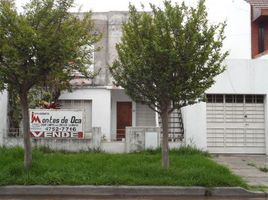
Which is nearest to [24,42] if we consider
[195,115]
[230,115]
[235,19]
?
[195,115]

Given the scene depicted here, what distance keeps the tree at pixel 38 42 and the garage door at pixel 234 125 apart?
24.8 feet

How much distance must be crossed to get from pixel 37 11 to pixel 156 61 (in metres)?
3.25

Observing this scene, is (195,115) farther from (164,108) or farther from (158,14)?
(158,14)

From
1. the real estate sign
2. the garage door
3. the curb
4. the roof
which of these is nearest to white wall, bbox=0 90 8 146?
the real estate sign

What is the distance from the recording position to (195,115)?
57.6 feet

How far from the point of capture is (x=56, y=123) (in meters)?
16.3

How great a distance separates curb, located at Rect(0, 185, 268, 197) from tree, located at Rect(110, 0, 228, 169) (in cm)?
239

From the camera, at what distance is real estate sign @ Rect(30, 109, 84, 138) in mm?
16188

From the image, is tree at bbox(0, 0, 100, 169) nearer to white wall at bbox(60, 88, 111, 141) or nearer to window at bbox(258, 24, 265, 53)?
white wall at bbox(60, 88, 111, 141)

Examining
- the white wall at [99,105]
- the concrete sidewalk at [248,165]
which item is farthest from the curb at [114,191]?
the white wall at [99,105]

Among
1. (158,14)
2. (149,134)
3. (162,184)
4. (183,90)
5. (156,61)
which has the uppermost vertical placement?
(158,14)

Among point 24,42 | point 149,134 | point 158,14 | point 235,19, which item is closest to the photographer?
point 24,42

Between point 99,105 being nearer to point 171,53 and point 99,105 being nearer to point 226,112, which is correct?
point 226,112

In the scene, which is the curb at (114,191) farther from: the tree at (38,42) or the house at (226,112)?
the house at (226,112)
